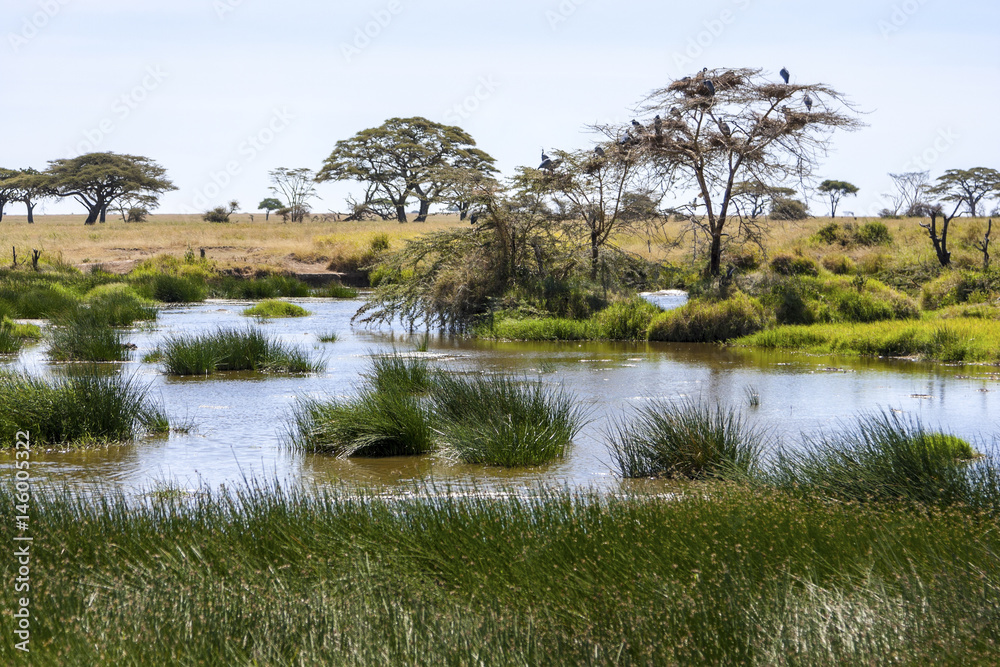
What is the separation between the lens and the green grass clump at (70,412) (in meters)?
9.03

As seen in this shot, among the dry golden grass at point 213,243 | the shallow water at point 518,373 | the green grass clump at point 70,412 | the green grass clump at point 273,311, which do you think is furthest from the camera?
the dry golden grass at point 213,243

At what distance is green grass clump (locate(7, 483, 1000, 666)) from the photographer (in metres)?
3.62

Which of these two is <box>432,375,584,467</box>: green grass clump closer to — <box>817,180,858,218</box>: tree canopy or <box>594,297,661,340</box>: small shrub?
<box>594,297,661,340</box>: small shrub

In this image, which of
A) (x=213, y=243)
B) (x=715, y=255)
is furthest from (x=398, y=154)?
(x=715, y=255)

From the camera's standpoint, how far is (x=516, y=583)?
14.7ft

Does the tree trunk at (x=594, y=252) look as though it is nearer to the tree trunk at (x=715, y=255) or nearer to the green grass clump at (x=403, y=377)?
the tree trunk at (x=715, y=255)

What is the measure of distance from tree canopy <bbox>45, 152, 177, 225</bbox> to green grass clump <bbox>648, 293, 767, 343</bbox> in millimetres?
53240

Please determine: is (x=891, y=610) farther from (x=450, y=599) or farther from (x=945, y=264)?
(x=945, y=264)

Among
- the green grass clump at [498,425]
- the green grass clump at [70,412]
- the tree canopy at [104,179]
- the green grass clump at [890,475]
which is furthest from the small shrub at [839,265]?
the tree canopy at [104,179]

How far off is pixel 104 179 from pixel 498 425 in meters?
63.5

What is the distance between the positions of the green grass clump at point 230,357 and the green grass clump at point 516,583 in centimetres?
857

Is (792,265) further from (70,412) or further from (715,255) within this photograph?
(70,412)

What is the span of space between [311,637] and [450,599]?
0.78m
